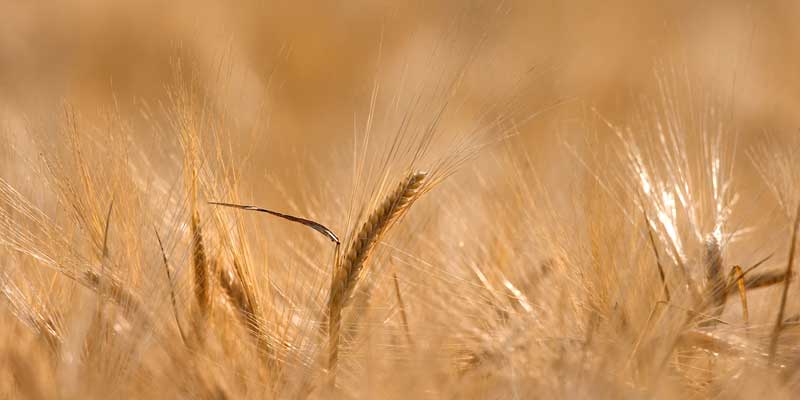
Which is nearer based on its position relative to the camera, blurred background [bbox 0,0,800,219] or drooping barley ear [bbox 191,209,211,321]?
drooping barley ear [bbox 191,209,211,321]

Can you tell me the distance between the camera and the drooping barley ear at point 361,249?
59 centimetres

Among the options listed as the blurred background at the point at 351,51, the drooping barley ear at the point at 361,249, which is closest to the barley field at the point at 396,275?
the drooping barley ear at the point at 361,249

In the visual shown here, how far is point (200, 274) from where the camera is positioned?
64cm

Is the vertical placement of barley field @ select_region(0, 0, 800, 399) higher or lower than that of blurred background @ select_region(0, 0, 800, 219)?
lower

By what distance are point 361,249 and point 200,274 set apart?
0.35ft

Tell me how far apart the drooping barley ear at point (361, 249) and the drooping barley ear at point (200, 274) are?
9cm

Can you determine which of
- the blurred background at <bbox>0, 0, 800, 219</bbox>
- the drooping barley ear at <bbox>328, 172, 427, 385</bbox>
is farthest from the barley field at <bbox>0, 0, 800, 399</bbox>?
the blurred background at <bbox>0, 0, 800, 219</bbox>

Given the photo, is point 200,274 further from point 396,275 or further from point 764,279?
point 764,279

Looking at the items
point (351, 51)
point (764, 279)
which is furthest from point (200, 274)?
point (351, 51)

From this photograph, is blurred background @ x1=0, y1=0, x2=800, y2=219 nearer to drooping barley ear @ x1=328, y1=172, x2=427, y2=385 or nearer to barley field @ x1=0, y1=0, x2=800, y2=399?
barley field @ x1=0, y1=0, x2=800, y2=399

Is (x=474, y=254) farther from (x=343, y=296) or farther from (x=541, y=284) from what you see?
(x=343, y=296)

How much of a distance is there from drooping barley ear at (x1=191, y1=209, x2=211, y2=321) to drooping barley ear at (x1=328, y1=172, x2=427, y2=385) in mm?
87

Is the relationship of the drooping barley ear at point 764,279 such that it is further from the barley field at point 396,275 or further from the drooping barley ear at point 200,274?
the drooping barley ear at point 200,274

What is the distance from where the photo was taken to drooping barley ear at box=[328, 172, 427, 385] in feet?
1.95
